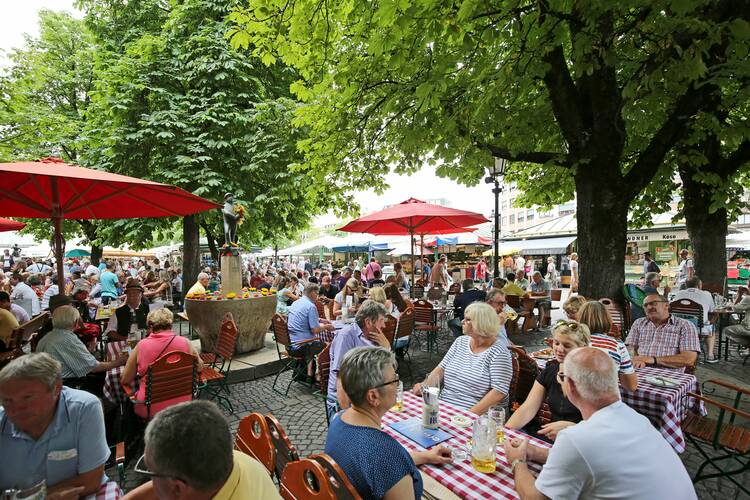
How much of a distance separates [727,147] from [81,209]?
43.9 ft

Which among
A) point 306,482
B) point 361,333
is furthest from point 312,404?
point 306,482

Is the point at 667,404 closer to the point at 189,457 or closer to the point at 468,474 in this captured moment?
the point at 468,474

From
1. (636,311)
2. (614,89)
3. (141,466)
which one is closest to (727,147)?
(636,311)

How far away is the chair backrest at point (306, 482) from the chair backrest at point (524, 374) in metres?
2.60

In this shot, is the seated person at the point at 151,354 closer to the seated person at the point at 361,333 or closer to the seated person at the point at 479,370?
the seated person at the point at 361,333

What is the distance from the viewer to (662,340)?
4.66 meters

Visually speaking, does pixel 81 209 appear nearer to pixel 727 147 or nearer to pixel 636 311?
pixel 636 311

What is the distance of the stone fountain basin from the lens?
269 inches

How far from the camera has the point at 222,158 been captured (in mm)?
11734

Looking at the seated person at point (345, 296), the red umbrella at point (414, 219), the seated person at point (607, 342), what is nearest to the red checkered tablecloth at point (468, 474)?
the seated person at point (607, 342)

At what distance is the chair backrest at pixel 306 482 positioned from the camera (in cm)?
149

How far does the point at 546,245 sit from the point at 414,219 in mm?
18502

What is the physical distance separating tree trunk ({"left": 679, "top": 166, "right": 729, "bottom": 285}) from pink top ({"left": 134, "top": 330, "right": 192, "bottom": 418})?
34.7 ft

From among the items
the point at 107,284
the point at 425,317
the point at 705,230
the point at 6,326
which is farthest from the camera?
the point at 107,284
